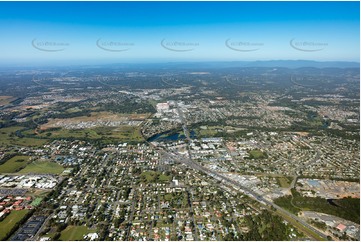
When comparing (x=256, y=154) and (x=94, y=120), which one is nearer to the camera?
(x=256, y=154)

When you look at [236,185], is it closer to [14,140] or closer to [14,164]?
[14,164]

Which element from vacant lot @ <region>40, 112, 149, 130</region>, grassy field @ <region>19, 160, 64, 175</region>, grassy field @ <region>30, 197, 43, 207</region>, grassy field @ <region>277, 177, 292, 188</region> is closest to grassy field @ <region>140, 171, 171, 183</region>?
grassy field @ <region>30, 197, 43, 207</region>

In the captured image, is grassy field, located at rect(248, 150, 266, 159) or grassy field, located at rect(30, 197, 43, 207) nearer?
grassy field, located at rect(30, 197, 43, 207)

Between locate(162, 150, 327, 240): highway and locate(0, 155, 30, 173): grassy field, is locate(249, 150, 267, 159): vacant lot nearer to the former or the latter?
locate(162, 150, 327, 240): highway

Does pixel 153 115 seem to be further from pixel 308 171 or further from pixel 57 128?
pixel 308 171

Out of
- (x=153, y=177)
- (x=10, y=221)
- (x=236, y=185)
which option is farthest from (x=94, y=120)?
(x=236, y=185)

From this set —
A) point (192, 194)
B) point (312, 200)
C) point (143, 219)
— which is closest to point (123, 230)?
point (143, 219)

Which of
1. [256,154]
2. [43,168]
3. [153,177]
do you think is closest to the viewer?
[153,177]

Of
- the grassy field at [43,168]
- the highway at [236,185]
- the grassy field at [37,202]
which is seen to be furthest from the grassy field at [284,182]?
the grassy field at [43,168]
